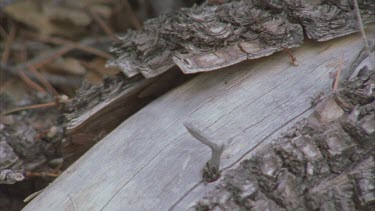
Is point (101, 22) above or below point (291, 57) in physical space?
above

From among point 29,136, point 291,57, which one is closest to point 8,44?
point 29,136

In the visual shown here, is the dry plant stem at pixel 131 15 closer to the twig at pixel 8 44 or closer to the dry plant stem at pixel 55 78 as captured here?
the dry plant stem at pixel 55 78

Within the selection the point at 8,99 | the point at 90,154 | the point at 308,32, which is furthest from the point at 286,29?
the point at 8,99

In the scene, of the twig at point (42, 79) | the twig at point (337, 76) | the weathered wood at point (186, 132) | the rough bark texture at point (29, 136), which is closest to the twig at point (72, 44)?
the twig at point (42, 79)

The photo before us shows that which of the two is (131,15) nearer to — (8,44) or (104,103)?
(8,44)

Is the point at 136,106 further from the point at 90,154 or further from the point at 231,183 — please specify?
the point at 231,183

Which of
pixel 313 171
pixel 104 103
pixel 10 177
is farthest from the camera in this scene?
pixel 104 103
